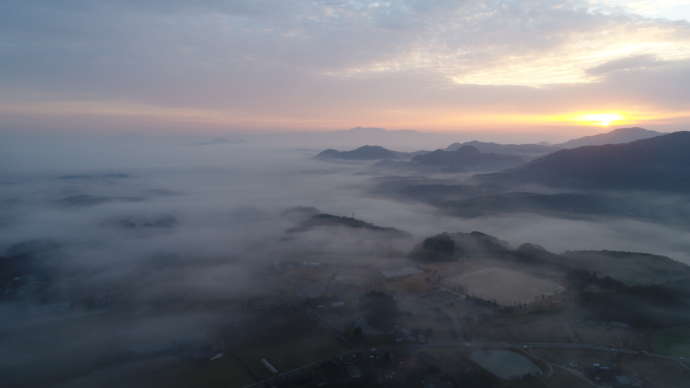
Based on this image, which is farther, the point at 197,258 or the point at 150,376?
the point at 197,258

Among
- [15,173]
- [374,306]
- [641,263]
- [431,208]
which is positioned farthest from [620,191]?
[15,173]

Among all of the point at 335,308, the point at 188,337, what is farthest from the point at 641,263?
the point at 188,337

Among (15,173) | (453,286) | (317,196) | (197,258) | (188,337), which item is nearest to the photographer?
(188,337)

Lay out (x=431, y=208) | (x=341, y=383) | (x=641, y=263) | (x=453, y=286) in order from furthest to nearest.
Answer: (x=431, y=208), (x=641, y=263), (x=453, y=286), (x=341, y=383)

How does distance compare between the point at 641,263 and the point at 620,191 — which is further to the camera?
the point at 620,191

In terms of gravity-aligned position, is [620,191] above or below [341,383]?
above

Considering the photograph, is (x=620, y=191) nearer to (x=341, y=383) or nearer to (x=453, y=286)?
(x=453, y=286)

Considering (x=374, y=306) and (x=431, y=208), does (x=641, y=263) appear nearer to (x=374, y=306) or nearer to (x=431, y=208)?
(x=374, y=306)

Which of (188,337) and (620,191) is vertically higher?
(620,191)

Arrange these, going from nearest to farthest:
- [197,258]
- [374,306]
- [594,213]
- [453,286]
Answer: [374,306] < [453,286] < [197,258] < [594,213]

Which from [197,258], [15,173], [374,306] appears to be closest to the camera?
[374,306]
